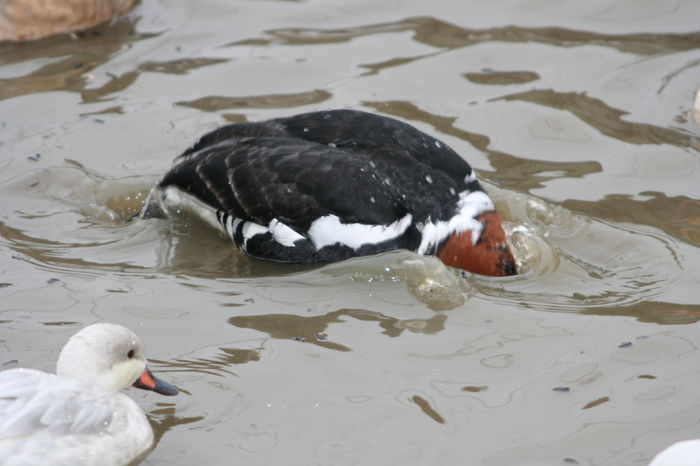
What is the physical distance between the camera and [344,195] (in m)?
5.35

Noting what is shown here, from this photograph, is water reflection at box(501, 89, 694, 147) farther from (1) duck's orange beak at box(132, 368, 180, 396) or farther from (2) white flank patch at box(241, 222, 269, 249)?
(1) duck's orange beak at box(132, 368, 180, 396)

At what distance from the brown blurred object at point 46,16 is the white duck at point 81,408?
4.63m

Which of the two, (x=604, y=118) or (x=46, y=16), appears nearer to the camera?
(x=604, y=118)

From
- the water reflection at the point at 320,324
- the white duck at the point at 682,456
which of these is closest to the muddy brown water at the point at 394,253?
the water reflection at the point at 320,324

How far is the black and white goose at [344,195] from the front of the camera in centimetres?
539

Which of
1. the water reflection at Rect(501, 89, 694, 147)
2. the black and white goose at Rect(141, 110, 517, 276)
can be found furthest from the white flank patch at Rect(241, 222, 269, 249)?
the water reflection at Rect(501, 89, 694, 147)

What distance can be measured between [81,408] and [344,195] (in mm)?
1982

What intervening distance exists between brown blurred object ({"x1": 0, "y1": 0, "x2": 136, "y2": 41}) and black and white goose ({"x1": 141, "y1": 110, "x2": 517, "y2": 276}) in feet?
9.30

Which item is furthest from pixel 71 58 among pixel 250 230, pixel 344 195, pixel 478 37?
pixel 344 195

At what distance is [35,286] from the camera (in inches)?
201

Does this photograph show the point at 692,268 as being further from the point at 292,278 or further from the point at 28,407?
the point at 28,407

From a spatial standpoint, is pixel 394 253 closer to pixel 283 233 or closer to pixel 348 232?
pixel 348 232

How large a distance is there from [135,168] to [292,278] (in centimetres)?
171

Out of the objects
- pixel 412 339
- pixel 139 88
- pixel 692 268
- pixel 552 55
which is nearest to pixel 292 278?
pixel 412 339
